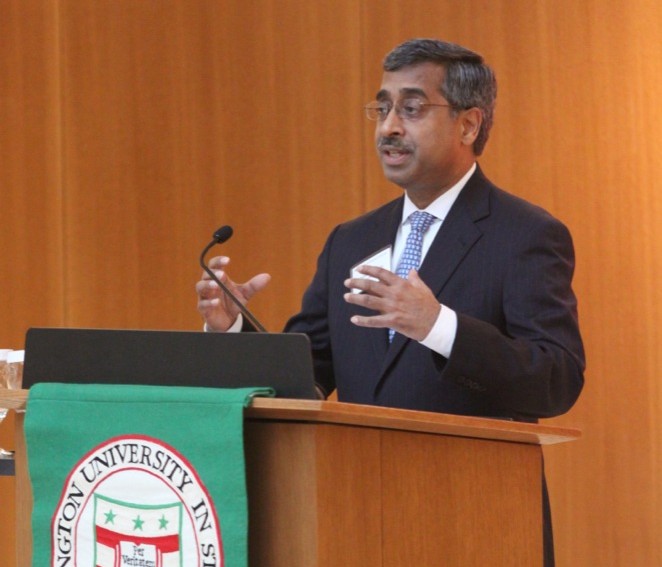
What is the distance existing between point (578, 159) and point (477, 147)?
1770 millimetres

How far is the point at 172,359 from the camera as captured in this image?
1654 millimetres

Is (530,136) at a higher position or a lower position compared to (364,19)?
lower

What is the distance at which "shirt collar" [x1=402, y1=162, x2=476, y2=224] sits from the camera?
2.69 metres

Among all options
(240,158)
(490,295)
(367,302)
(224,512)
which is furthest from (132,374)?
(240,158)

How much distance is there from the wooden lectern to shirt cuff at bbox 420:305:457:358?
9.1 inches

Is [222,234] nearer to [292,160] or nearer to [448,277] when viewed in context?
[448,277]

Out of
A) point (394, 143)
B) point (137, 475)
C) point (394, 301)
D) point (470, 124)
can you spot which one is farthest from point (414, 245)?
point (137, 475)

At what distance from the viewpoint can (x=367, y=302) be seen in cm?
188

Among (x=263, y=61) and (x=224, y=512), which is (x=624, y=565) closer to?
(x=263, y=61)

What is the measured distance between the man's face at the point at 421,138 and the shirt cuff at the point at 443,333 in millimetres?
673

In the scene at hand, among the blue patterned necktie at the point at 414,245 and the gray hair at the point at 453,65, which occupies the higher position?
the gray hair at the point at 453,65

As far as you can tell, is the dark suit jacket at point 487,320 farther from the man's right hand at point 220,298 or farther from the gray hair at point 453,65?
the man's right hand at point 220,298

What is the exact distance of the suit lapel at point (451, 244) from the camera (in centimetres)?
251

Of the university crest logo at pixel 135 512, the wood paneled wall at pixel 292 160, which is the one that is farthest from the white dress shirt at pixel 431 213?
the wood paneled wall at pixel 292 160
